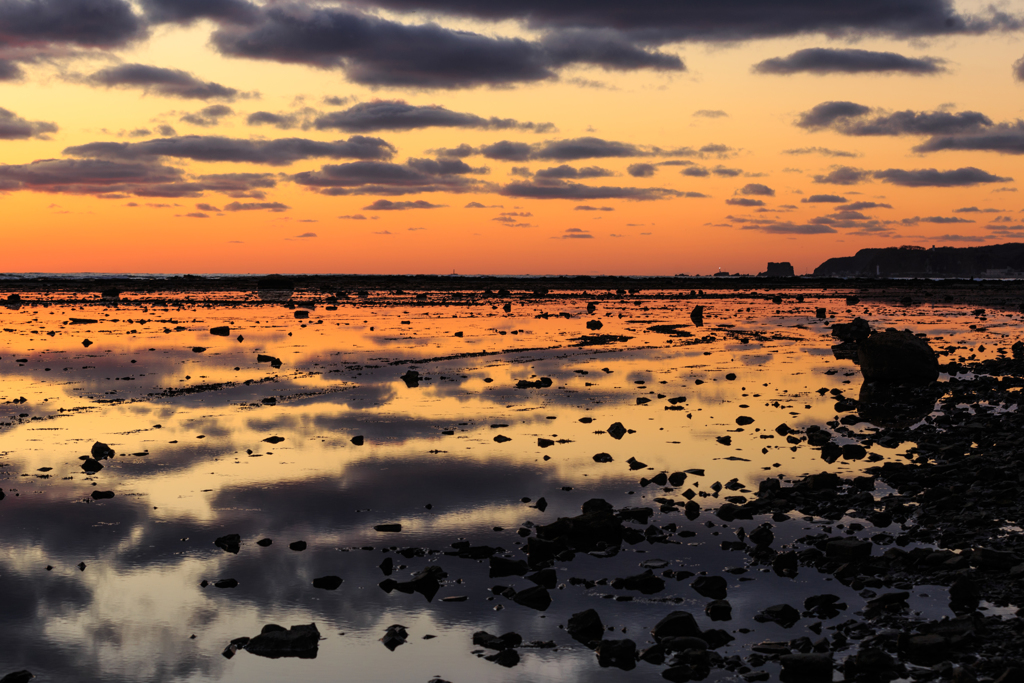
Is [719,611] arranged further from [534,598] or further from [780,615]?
[534,598]

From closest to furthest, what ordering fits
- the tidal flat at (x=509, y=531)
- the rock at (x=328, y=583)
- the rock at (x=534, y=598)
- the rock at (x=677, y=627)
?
1. the tidal flat at (x=509, y=531)
2. the rock at (x=677, y=627)
3. the rock at (x=534, y=598)
4. the rock at (x=328, y=583)

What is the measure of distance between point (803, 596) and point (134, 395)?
67.8 ft

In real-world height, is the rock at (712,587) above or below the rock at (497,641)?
above

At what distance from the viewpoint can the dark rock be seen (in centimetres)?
1098

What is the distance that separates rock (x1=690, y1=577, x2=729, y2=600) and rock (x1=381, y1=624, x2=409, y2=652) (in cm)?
355

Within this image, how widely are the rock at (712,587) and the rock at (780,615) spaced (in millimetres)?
635

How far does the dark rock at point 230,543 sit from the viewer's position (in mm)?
10977

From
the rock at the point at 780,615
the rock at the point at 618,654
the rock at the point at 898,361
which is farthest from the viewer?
the rock at the point at 898,361

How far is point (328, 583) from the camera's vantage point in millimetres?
9781

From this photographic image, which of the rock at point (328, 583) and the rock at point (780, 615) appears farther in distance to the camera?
the rock at point (328, 583)

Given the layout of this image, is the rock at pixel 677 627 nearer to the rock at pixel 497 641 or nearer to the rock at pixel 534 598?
the rock at pixel 534 598

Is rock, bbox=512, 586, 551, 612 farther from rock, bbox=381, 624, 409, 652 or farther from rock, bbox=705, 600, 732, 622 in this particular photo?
rock, bbox=705, 600, 732, 622

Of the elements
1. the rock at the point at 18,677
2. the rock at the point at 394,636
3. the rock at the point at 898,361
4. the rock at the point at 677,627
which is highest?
the rock at the point at 898,361

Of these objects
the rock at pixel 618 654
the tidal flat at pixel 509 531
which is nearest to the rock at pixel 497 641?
the tidal flat at pixel 509 531
